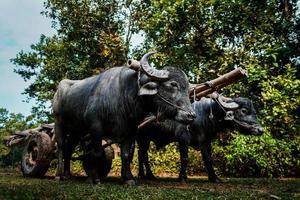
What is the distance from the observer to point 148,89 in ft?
23.8

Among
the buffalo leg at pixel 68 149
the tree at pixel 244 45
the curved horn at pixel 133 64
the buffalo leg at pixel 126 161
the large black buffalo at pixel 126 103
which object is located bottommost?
the buffalo leg at pixel 126 161

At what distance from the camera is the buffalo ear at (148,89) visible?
7.20m

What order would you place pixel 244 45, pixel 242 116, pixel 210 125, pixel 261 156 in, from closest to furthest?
1. pixel 242 116
2. pixel 210 125
3. pixel 261 156
4. pixel 244 45

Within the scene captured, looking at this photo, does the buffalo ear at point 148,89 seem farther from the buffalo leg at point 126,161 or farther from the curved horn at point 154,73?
the buffalo leg at point 126,161

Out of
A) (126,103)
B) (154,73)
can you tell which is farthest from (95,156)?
(154,73)

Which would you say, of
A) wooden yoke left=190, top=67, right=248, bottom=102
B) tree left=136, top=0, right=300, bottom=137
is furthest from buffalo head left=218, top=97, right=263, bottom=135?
tree left=136, top=0, right=300, bottom=137

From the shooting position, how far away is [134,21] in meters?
22.0

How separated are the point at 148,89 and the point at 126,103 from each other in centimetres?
59

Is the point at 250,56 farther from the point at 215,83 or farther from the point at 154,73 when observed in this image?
the point at 154,73

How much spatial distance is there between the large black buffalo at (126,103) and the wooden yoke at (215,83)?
1320mm

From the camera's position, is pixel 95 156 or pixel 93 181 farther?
pixel 93 181

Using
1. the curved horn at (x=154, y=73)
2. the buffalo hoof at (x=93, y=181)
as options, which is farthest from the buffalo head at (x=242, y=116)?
the buffalo hoof at (x=93, y=181)

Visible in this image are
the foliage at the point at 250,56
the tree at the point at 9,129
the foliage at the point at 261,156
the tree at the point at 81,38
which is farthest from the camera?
the tree at the point at 9,129

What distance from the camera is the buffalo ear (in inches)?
283
